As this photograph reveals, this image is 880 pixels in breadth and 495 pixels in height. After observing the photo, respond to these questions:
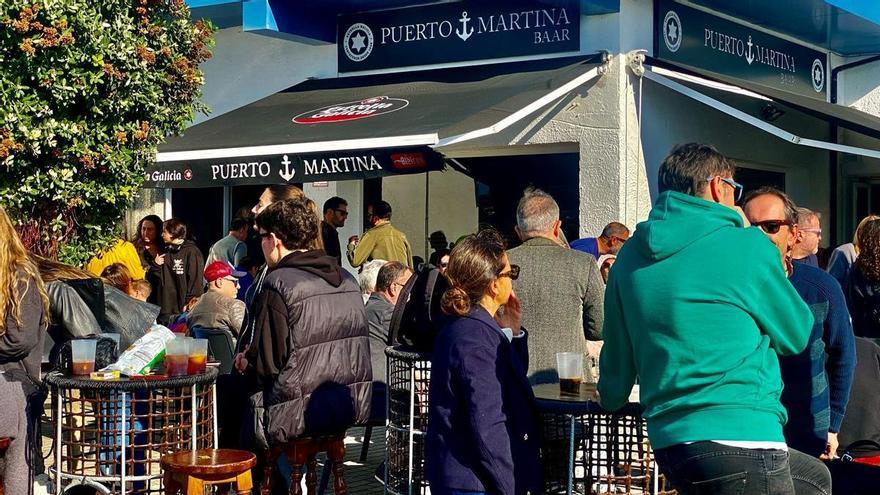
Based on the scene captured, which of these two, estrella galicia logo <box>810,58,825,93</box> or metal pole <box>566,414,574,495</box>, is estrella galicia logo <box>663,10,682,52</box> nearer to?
estrella galicia logo <box>810,58,825,93</box>

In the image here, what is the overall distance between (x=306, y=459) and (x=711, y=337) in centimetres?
271

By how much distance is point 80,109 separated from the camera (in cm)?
817

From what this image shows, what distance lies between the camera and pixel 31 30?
7.69 metres

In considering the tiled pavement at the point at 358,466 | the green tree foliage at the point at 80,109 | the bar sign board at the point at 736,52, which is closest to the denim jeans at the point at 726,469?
the tiled pavement at the point at 358,466

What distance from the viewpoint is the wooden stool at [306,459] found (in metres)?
5.40

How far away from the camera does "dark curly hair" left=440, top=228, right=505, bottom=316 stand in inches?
165

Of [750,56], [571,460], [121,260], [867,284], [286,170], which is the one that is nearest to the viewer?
[571,460]

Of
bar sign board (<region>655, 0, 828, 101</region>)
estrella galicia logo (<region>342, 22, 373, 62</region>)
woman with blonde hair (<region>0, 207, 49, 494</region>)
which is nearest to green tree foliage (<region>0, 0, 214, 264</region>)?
woman with blonde hair (<region>0, 207, 49, 494</region>)

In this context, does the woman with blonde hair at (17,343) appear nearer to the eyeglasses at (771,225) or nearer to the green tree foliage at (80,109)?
the green tree foliage at (80,109)

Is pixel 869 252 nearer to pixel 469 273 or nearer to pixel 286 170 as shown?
pixel 469 273

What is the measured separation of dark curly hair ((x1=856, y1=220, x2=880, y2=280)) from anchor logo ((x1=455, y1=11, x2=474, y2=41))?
214 inches

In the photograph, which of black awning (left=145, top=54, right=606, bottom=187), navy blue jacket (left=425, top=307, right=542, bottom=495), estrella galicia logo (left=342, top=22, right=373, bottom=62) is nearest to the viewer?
navy blue jacket (left=425, top=307, right=542, bottom=495)

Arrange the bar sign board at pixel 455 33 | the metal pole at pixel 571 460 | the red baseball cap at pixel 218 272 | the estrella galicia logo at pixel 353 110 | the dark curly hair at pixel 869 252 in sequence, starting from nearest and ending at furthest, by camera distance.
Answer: the metal pole at pixel 571 460
the dark curly hair at pixel 869 252
the red baseball cap at pixel 218 272
the estrella galicia logo at pixel 353 110
the bar sign board at pixel 455 33

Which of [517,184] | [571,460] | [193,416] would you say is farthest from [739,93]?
[193,416]
